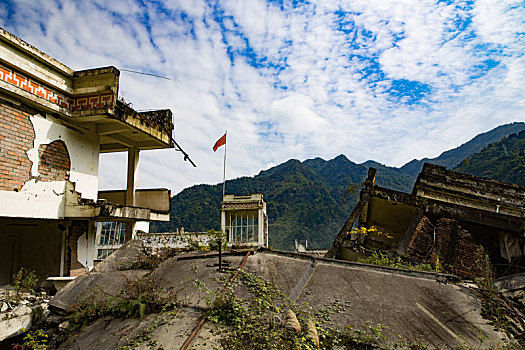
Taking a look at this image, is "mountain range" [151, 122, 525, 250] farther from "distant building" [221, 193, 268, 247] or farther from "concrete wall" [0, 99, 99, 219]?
"concrete wall" [0, 99, 99, 219]

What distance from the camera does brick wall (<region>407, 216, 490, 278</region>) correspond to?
8586 millimetres

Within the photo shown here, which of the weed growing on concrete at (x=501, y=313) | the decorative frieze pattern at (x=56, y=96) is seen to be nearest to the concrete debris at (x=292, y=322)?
the weed growing on concrete at (x=501, y=313)

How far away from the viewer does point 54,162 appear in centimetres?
871

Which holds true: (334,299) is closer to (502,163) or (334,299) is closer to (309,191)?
(502,163)

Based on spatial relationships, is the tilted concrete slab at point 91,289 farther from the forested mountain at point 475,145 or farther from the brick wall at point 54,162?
the forested mountain at point 475,145

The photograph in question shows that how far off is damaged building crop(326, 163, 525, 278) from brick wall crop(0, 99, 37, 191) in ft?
28.5

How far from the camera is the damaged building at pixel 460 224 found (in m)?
8.44

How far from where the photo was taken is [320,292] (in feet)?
15.1

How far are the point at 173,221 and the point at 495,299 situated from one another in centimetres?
4164

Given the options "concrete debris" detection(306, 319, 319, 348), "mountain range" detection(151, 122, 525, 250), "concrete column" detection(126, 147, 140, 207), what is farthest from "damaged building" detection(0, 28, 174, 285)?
"mountain range" detection(151, 122, 525, 250)

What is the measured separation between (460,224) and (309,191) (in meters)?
42.6

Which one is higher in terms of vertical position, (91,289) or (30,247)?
(30,247)

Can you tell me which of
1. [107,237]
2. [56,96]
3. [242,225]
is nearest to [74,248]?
[56,96]

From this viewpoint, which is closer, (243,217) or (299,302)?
(299,302)
